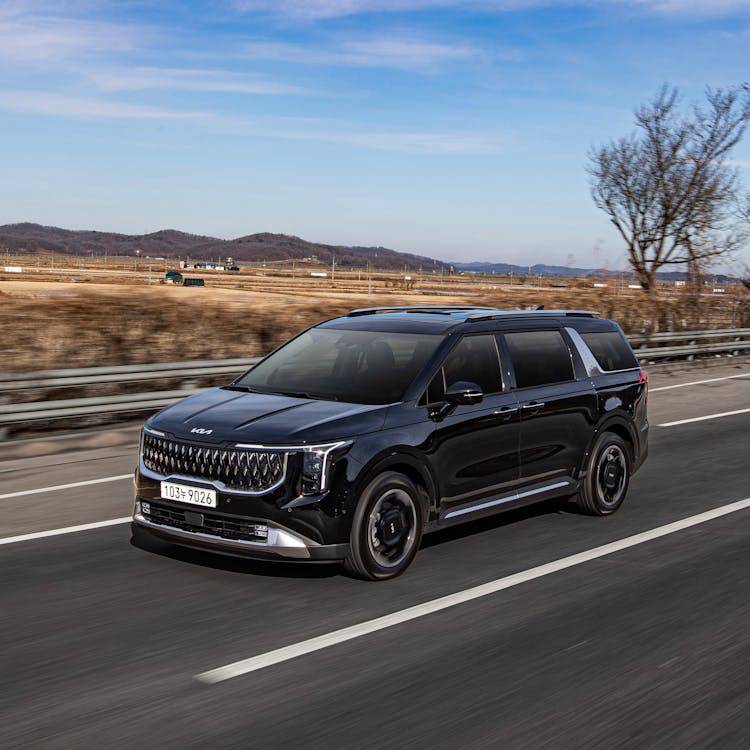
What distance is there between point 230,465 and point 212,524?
40 centimetres


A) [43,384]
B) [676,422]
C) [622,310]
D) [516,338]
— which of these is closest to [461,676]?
[516,338]

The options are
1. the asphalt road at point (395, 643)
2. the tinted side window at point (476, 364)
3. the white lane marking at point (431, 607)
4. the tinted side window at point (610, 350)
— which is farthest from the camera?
the tinted side window at point (610, 350)

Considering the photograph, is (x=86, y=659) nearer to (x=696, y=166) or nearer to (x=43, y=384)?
(x=43, y=384)

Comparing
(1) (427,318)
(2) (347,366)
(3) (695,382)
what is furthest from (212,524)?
(3) (695,382)

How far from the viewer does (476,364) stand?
7449 mm

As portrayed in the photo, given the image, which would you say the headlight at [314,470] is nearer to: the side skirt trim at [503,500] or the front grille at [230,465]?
the front grille at [230,465]

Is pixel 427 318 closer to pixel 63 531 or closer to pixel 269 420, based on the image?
→ pixel 269 420

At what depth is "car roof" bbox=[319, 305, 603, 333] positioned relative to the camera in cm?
758

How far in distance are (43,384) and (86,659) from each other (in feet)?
25.9

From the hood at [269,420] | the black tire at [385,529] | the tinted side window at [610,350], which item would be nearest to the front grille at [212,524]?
the hood at [269,420]

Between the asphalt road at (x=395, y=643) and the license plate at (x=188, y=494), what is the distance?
0.55 metres

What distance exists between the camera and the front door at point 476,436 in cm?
691

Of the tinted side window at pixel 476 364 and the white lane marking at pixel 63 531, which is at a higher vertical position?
the tinted side window at pixel 476 364

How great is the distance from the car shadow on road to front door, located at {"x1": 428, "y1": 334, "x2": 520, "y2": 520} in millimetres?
901
